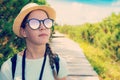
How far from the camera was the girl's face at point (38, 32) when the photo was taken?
3.28 meters

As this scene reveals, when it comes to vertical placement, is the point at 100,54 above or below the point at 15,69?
below

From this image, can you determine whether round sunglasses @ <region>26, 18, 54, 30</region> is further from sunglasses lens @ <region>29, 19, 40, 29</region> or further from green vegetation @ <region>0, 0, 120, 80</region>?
green vegetation @ <region>0, 0, 120, 80</region>

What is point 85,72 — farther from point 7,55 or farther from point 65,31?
point 65,31

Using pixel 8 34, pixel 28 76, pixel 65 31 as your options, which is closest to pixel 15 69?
pixel 28 76

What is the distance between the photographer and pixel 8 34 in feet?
19.0

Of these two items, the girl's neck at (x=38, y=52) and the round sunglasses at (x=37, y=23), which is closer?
the round sunglasses at (x=37, y=23)

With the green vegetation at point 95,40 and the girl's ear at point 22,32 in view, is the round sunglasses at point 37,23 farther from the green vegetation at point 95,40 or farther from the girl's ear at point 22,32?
the green vegetation at point 95,40

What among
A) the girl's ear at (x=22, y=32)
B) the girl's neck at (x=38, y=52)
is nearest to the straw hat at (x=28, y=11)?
the girl's ear at (x=22, y=32)

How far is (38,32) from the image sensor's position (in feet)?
10.8

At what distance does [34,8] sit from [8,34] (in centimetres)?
252

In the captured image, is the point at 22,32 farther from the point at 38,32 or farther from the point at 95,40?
the point at 95,40

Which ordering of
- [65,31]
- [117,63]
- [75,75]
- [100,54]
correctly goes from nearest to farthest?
[75,75]
[117,63]
[100,54]
[65,31]

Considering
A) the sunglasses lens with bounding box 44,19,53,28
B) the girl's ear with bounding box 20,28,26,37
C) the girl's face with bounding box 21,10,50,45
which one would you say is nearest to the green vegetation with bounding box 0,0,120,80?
the girl's ear with bounding box 20,28,26,37

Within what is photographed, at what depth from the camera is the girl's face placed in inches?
129
